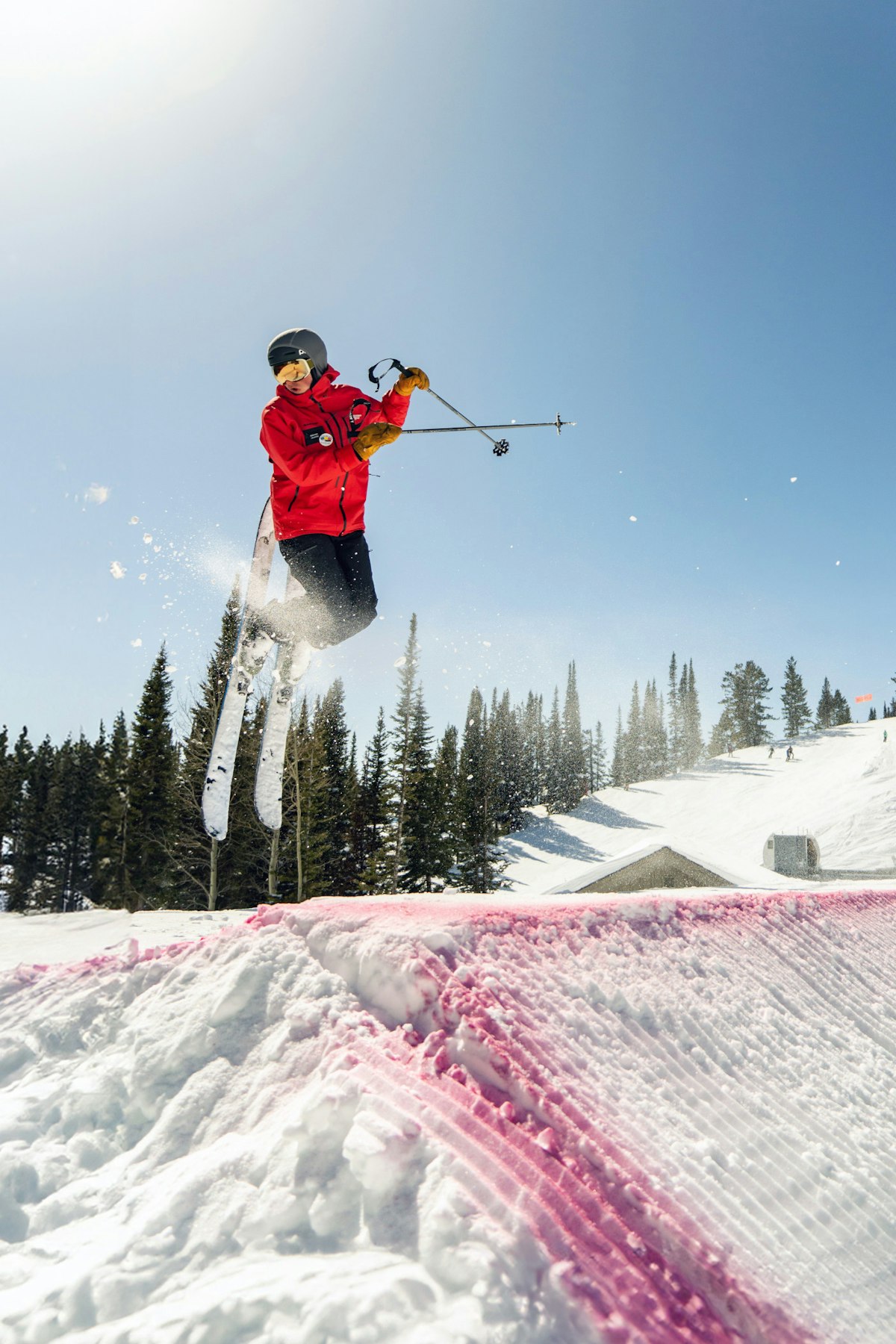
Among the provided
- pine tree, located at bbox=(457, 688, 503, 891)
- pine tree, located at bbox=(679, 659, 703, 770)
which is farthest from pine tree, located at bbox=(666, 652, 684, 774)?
pine tree, located at bbox=(457, 688, 503, 891)

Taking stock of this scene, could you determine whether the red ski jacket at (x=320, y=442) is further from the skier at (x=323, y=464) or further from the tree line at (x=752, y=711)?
the tree line at (x=752, y=711)

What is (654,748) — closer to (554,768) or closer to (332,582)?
(554,768)

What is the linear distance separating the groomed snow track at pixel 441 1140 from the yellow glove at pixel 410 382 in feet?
11.2

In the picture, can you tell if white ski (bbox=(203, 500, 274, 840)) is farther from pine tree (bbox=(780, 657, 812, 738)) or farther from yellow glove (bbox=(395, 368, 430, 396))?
pine tree (bbox=(780, 657, 812, 738))

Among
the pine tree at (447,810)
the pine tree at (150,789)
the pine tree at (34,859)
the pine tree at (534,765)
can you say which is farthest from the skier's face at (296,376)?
the pine tree at (534,765)

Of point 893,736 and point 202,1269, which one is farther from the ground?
point 893,736

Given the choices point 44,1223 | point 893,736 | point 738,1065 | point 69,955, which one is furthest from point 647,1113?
point 893,736

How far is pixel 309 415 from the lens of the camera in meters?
4.56

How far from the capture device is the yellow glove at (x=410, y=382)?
457 centimetres

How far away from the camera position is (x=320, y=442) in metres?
4.56

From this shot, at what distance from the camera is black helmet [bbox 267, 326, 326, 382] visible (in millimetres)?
4570

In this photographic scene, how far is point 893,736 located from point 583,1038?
258 feet

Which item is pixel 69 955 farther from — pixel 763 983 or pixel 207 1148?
pixel 763 983

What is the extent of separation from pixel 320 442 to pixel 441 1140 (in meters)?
4.07
